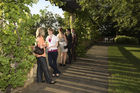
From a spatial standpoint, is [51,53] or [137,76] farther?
[137,76]

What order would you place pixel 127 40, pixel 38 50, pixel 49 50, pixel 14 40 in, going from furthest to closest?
1. pixel 127 40
2. pixel 49 50
3. pixel 38 50
4. pixel 14 40

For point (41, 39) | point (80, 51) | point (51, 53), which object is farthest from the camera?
point (80, 51)

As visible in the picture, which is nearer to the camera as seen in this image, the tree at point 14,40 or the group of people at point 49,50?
the tree at point 14,40

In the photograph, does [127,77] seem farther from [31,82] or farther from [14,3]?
[14,3]

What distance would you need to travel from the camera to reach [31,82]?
5473mm

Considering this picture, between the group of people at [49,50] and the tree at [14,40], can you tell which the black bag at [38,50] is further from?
the tree at [14,40]

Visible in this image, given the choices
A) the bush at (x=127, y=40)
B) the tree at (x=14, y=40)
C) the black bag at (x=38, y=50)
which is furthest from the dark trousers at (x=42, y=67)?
the bush at (x=127, y=40)

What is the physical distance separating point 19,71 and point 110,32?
4347cm

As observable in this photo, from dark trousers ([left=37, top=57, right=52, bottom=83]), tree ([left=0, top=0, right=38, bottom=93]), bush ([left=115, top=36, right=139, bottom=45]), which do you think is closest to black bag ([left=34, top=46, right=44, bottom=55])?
dark trousers ([left=37, top=57, right=52, bottom=83])

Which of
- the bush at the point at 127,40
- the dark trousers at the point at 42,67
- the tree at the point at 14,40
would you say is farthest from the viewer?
the bush at the point at 127,40

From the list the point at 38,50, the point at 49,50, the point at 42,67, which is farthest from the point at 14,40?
the point at 49,50

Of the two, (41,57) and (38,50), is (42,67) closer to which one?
(41,57)

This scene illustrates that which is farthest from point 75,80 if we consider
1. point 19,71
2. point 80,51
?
point 80,51

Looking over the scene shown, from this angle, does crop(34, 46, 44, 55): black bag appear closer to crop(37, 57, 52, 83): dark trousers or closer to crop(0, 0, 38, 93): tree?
crop(37, 57, 52, 83): dark trousers
